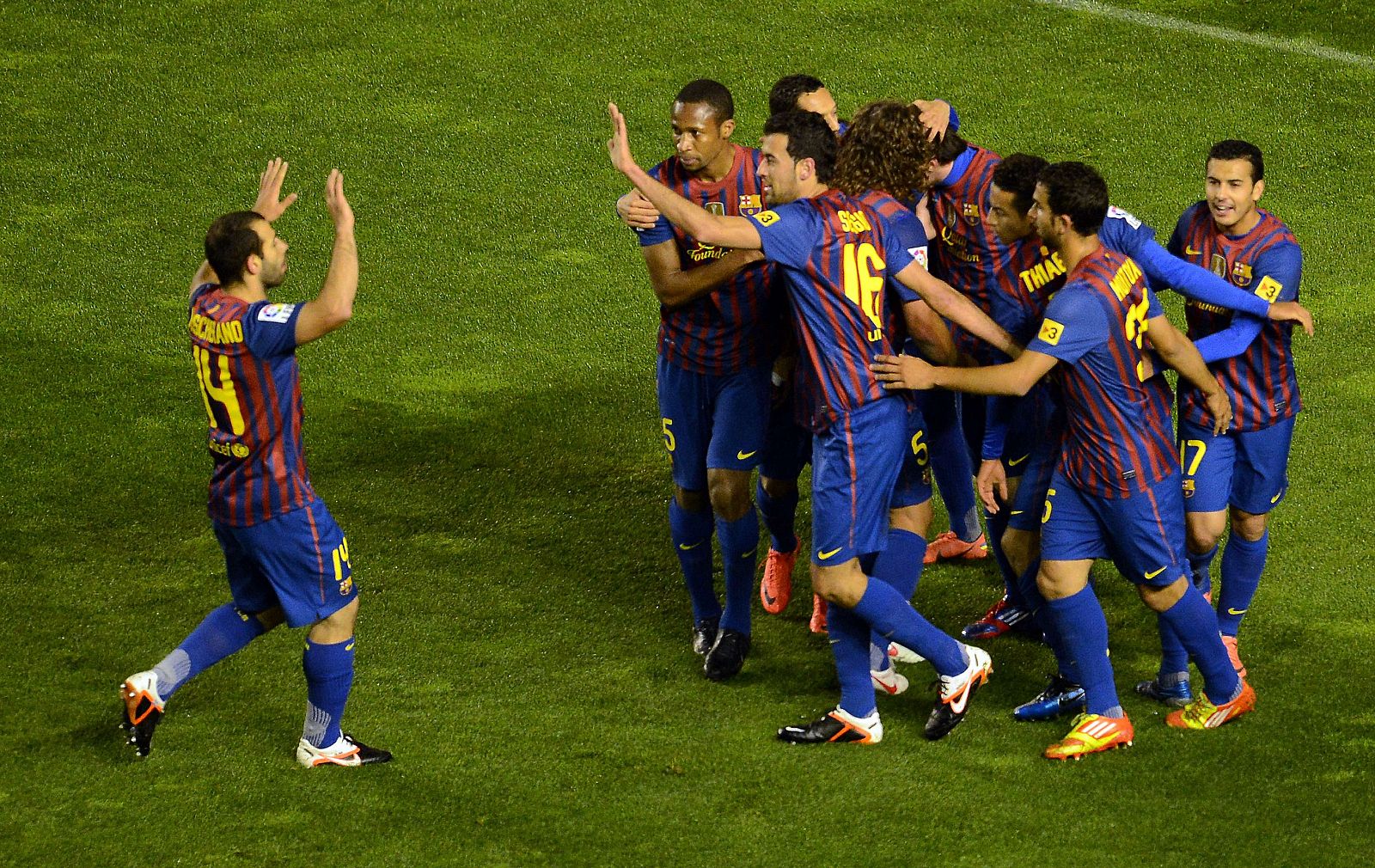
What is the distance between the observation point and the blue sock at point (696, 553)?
6.29 metres

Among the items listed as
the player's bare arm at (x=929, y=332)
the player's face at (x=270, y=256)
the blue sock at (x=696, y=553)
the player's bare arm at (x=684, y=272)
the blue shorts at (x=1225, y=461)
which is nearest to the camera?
the player's face at (x=270, y=256)

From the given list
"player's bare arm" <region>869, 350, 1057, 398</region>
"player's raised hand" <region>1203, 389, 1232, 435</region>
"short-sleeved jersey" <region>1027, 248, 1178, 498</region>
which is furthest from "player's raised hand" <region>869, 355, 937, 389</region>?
"player's raised hand" <region>1203, 389, 1232, 435</region>

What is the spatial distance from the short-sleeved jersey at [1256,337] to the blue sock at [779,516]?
160 centimetres

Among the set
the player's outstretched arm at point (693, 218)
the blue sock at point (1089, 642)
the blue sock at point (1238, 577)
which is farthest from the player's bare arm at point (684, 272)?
the blue sock at point (1238, 577)

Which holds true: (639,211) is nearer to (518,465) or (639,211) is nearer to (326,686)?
(326,686)

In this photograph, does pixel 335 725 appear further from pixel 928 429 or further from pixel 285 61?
pixel 285 61

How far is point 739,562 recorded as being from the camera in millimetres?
6215

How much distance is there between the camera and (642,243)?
5859mm

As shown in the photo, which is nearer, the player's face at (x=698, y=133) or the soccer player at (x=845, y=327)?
the soccer player at (x=845, y=327)

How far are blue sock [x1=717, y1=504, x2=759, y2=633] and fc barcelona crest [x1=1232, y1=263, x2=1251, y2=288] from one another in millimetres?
1909

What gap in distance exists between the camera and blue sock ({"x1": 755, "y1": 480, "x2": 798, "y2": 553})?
6.66 m

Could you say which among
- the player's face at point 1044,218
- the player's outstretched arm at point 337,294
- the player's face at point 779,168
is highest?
the player's face at point 779,168

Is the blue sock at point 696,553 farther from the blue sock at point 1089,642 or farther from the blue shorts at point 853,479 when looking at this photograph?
the blue sock at point 1089,642

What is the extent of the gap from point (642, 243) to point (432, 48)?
8.28m
